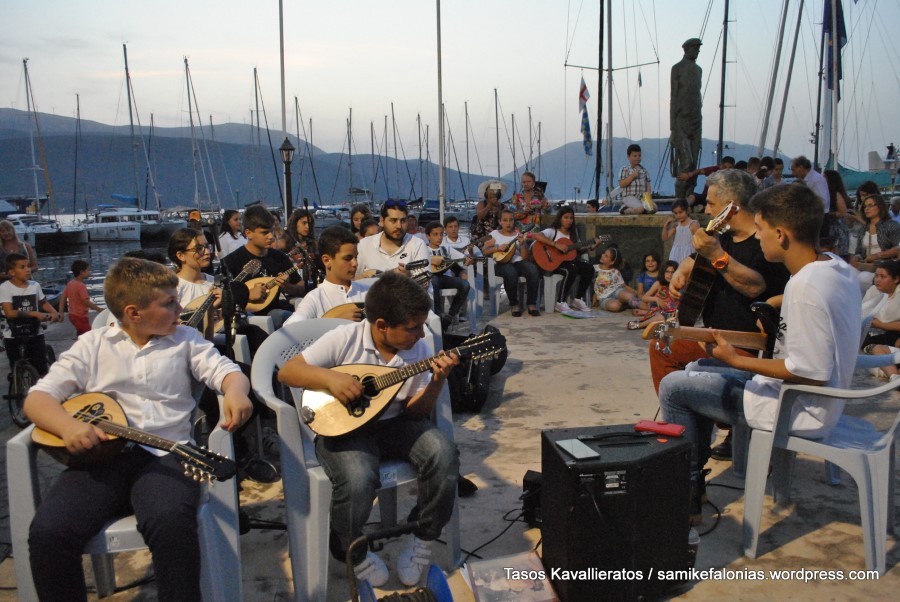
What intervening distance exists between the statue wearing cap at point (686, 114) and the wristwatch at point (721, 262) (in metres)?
8.88

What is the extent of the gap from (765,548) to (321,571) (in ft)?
6.61

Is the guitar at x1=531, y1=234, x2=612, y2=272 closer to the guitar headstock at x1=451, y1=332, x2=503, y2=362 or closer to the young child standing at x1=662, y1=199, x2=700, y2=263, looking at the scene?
the young child standing at x1=662, y1=199, x2=700, y2=263

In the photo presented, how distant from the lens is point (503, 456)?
14.1ft

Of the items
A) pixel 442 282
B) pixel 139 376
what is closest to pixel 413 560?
pixel 139 376

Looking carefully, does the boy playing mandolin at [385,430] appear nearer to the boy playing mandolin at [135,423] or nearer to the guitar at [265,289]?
the boy playing mandolin at [135,423]

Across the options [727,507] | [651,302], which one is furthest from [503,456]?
[651,302]

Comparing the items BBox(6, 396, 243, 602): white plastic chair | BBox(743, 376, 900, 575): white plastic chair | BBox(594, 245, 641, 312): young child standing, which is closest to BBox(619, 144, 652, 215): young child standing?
BBox(594, 245, 641, 312): young child standing

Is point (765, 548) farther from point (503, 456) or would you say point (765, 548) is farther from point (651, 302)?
point (651, 302)

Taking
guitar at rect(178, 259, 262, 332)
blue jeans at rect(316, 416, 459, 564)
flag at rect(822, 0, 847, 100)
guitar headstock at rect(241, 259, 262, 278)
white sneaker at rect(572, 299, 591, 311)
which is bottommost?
white sneaker at rect(572, 299, 591, 311)

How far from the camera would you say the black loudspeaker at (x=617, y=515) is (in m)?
2.52

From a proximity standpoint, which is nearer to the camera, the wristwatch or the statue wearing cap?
the wristwatch

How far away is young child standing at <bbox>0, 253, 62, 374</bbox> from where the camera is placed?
5.60 metres

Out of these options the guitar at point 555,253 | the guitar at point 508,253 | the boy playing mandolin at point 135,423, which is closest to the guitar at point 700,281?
the boy playing mandolin at point 135,423

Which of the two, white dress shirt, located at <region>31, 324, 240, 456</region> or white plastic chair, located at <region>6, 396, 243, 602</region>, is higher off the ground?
white dress shirt, located at <region>31, 324, 240, 456</region>
